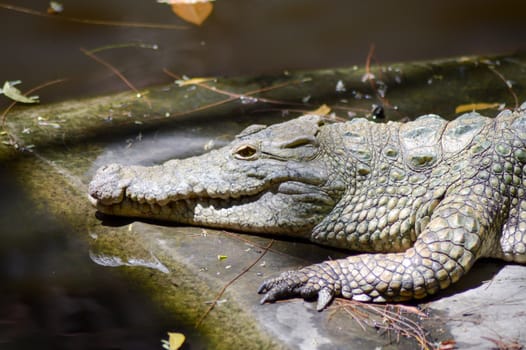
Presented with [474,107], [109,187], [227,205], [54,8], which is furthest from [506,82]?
[54,8]

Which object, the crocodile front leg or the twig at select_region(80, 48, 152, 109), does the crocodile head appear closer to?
the crocodile front leg

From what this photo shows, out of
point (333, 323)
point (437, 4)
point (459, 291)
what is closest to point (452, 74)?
point (437, 4)

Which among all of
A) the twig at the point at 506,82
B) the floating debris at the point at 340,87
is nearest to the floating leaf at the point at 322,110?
the floating debris at the point at 340,87

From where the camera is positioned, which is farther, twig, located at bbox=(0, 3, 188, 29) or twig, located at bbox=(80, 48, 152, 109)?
twig, located at bbox=(0, 3, 188, 29)

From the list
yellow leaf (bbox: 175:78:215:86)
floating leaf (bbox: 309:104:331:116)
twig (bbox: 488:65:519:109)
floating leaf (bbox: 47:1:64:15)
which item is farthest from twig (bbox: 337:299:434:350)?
floating leaf (bbox: 47:1:64:15)

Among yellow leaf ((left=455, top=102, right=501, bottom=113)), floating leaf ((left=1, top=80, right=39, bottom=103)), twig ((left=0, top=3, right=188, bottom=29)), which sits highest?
yellow leaf ((left=455, top=102, right=501, bottom=113))

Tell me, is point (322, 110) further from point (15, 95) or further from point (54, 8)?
point (54, 8)

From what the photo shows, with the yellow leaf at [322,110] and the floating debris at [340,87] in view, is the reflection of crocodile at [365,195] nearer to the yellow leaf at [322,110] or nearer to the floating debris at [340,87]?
the yellow leaf at [322,110]
